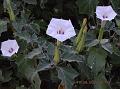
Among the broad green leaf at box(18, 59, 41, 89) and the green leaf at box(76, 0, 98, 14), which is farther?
the green leaf at box(76, 0, 98, 14)

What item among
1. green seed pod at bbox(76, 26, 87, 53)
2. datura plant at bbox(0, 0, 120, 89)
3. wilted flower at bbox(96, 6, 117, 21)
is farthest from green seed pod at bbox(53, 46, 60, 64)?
wilted flower at bbox(96, 6, 117, 21)

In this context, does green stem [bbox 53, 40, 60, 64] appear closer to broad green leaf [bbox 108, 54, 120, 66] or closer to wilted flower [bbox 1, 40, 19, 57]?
wilted flower [bbox 1, 40, 19, 57]

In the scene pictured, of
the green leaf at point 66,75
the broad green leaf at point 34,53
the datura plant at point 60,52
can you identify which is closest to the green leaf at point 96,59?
the datura plant at point 60,52

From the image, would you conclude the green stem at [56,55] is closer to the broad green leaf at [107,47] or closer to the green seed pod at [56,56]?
the green seed pod at [56,56]

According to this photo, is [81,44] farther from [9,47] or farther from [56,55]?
[9,47]

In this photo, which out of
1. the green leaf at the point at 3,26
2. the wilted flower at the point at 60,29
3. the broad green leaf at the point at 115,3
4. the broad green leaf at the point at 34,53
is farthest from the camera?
the broad green leaf at the point at 115,3

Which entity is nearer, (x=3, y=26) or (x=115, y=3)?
(x=3, y=26)

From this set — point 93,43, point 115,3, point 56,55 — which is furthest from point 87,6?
point 56,55
